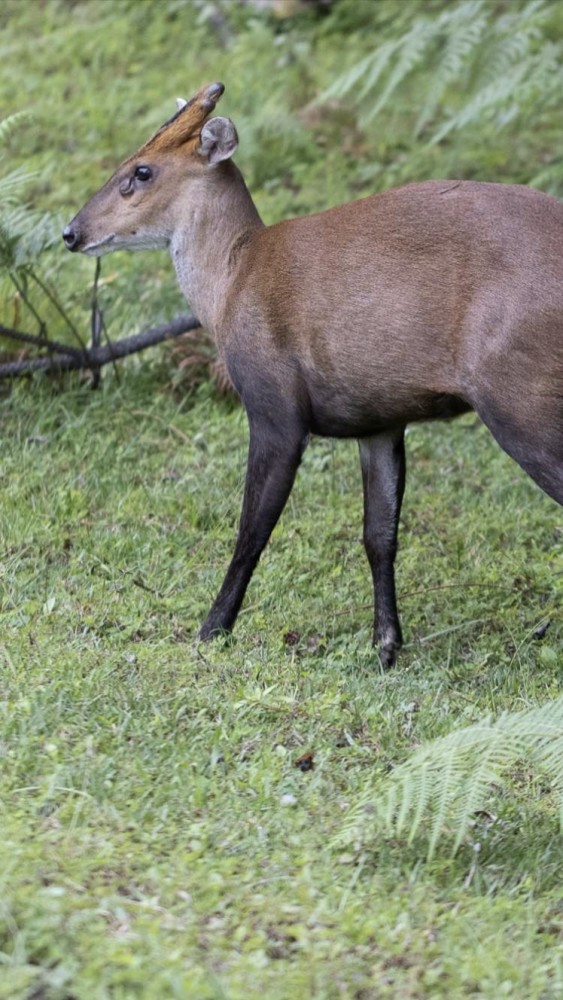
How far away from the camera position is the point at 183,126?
20.2 feet

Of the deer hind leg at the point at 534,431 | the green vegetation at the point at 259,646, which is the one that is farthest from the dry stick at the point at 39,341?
the deer hind leg at the point at 534,431

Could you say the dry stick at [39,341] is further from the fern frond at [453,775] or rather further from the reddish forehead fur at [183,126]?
the fern frond at [453,775]

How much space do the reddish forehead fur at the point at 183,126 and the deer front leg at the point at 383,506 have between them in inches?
57.6

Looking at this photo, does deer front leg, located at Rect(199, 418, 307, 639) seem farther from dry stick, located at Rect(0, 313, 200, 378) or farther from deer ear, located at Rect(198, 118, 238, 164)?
dry stick, located at Rect(0, 313, 200, 378)

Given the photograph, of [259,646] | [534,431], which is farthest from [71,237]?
[534,431]

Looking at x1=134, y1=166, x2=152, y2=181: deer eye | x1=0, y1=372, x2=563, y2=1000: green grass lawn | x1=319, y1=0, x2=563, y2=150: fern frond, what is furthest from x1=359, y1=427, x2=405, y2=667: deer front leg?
x1=319, y1=0, x2=563, y2=150: fern frond

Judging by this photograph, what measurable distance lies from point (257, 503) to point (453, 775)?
214 centimetres

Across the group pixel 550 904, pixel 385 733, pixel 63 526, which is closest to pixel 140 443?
pixel 63 526

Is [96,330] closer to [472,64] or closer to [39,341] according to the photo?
[39,341]

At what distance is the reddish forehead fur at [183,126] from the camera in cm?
611

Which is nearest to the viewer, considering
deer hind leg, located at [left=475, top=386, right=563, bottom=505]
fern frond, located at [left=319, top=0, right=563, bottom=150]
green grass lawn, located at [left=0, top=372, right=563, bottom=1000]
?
green grass lawn, located at [left=0, top=372, right=563, bottom=1000]

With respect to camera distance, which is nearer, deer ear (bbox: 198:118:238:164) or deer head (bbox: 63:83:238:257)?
deer ear (bbox: 198:118:238:164)

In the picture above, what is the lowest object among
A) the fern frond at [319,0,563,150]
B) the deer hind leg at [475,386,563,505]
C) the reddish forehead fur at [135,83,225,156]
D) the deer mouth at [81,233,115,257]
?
the fern frond at [319,0,563,150]

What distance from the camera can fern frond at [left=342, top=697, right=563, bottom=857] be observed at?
12.4ft
